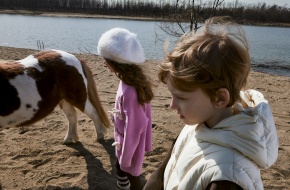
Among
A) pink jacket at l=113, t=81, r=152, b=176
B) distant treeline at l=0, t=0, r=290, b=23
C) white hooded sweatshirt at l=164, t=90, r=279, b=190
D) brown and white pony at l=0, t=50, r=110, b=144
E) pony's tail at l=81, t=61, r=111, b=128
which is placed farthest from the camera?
distant treeline at l=0, t=0, r=290, b=23

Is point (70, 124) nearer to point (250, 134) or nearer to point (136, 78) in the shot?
point (136, 78)

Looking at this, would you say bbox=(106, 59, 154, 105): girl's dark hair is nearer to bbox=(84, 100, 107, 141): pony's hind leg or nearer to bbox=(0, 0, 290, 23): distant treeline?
bbox=(84, 100, 107, 141): pony's hind leg

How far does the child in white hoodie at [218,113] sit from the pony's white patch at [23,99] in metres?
2.26

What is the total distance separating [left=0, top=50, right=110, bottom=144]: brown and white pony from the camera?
2984 millimetres

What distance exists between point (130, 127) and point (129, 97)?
0.75 feet

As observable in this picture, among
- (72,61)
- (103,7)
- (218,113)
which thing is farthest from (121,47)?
(103,7)

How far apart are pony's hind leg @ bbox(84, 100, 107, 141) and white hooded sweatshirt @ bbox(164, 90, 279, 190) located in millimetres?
2482

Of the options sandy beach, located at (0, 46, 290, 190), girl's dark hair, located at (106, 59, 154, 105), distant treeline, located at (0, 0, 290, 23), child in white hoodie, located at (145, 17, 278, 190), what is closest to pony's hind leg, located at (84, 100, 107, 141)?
sandy beach, located at (0, 46, 290, 190)

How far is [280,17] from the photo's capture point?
4150cm

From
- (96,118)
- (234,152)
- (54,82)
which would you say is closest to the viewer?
(234,152)

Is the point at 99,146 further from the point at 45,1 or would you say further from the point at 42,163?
the point at 45,1

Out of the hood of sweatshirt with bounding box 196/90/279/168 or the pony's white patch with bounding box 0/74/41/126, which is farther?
the pony's white patch with bounding box 0/74/41/126

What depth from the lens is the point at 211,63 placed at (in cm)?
104

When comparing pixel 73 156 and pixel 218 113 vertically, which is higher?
pixel 218 113
